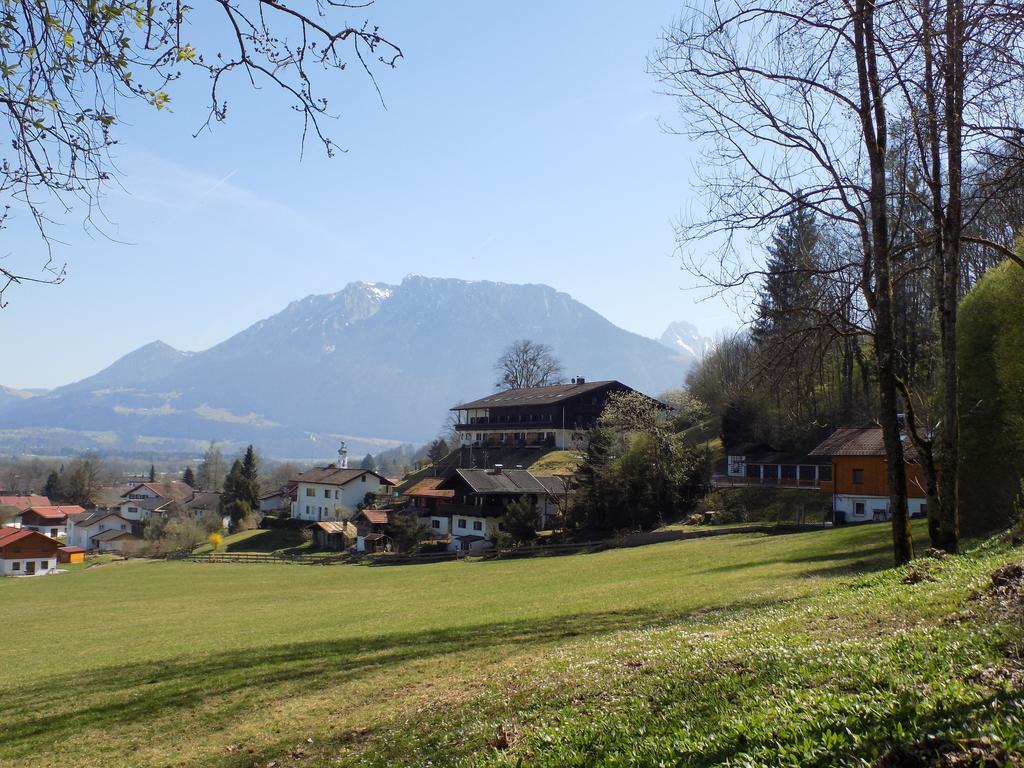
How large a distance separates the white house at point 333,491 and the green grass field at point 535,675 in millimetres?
61312

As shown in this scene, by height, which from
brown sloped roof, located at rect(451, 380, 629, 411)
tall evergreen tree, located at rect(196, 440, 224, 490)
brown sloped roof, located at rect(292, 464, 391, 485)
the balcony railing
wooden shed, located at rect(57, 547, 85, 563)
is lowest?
wooden shed, located at rect(57, 547, 85, 563)

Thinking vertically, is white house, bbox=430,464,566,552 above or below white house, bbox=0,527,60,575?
above

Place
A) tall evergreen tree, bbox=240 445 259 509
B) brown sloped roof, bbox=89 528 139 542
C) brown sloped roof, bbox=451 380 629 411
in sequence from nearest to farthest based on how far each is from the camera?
brown sloped roof, bbox=451 380 629 411
tall evergreen tree, bbox=240 445 259 509
brown sloped roof, bbox=89 528 139 542

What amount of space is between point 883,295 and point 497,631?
1145 centimetres

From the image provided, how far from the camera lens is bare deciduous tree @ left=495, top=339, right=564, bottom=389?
12556cm

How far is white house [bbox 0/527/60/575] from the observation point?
71.9m

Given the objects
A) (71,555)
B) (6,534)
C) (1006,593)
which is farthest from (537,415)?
(1006,593)

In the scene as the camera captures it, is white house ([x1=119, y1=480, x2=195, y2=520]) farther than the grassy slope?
Yes

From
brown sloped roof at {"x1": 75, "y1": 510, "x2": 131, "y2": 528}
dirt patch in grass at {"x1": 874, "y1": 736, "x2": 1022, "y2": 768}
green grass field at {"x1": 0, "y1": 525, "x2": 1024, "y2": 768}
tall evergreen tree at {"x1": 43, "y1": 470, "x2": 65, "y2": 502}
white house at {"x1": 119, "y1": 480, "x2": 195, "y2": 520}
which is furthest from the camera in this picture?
tall evergreen tree at {"x1": 43, "y1": 470, "x2": 65, "y2": 502}

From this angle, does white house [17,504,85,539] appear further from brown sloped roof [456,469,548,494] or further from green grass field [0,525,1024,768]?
green grass field [0,525,1024,768]

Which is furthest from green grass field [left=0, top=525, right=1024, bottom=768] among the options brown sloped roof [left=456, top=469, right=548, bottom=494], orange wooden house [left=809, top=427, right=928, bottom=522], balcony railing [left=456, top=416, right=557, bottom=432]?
balcony railing [left=456, top=416, right=557, bottom=432]

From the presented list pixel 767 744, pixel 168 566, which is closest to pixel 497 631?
pixel 767 744

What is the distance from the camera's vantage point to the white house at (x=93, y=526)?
11012 centimetres

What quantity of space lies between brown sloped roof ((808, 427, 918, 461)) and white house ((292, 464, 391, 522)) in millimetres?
54653
